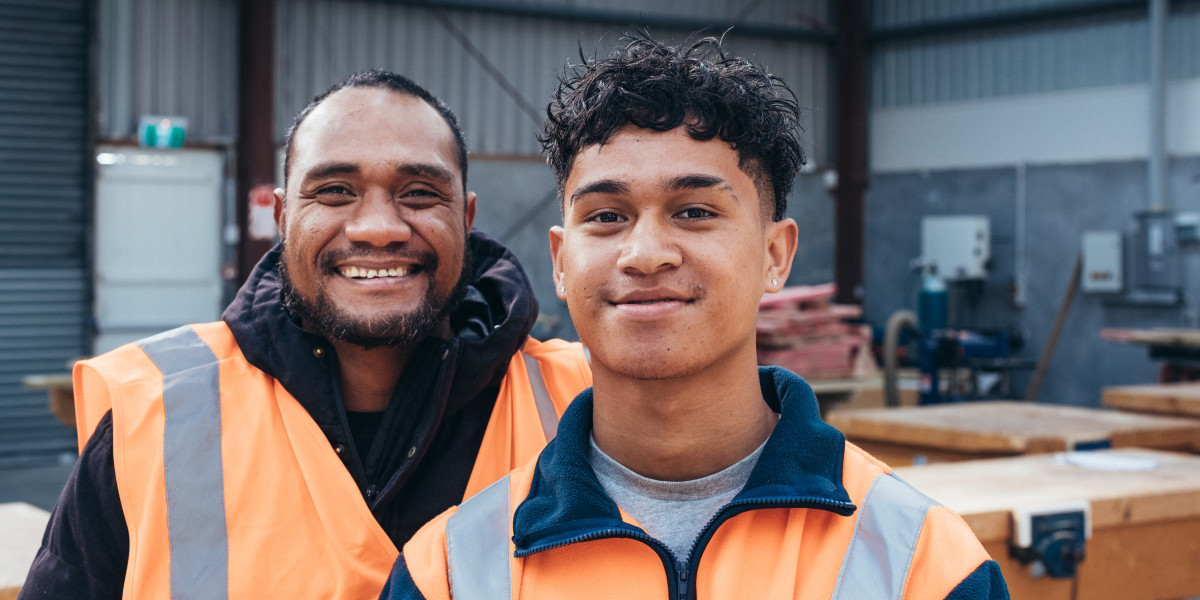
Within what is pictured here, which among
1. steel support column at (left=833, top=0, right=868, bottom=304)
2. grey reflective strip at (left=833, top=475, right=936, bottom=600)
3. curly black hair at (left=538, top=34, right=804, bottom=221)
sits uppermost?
steel support column at (left=833, top=0, right=868, bottom=304)

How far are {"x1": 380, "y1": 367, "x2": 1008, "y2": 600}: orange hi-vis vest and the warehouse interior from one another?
5.77 meters

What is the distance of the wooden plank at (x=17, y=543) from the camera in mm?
2120

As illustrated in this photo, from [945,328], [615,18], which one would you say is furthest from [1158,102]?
[615,18]

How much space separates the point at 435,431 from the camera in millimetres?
2100

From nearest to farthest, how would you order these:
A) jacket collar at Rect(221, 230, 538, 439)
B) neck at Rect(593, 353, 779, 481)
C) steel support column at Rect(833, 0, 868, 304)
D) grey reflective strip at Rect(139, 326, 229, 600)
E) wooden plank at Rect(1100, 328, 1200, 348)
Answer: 1. neck at Rect(593, 353, 779, 481)
2. grey reflective strip at Rect(139, 326, 229, 600)
3. jacket collar at Rect(221, 230, 538, 439)
4. wooden plank at Rect(1100, 328, 1200, 348)
5. steel support column at Rect(833, 0, 868, 304)

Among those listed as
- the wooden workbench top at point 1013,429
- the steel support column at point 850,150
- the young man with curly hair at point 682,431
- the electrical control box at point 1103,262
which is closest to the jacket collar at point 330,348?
the young man with curly hair at point 682,431

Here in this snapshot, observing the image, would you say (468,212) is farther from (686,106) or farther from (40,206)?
(40,206)

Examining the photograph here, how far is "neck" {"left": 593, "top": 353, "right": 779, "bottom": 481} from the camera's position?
163cm

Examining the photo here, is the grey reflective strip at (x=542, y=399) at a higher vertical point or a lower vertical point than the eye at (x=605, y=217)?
lower

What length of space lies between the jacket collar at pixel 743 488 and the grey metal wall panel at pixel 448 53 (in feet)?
28.1

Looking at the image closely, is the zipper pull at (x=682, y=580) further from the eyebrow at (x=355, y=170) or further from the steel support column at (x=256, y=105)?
the steel support column at (x=256, y=105)

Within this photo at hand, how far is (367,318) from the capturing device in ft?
6.89

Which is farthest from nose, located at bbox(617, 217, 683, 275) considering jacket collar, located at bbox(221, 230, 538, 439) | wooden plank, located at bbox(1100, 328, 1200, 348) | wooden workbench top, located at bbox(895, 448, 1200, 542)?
wooden plank, located at bbox(1100, 328, 1200, 348)

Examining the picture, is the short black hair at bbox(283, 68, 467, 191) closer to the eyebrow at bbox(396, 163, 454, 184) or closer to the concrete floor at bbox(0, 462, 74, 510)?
the eyebrow at bbox(396, 163, 454, 184)
